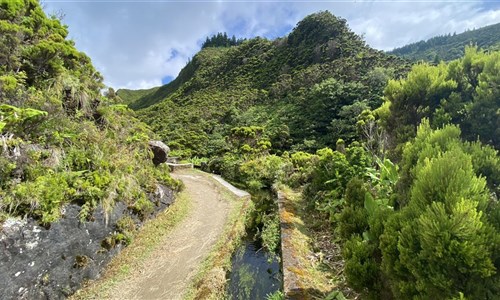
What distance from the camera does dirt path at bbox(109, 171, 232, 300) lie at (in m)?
6.04

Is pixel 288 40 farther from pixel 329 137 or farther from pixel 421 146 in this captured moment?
pixel 421 146

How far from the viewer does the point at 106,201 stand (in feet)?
23.8

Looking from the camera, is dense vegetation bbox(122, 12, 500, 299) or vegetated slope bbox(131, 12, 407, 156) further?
vegetated slope bbox(131, 12, 407, 156)

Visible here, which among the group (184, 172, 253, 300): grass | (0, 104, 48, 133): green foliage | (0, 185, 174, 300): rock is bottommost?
(184, 172, 253, 300): grass

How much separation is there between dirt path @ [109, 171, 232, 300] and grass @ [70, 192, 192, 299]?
19cm

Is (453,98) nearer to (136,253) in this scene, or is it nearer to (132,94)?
(136,253)

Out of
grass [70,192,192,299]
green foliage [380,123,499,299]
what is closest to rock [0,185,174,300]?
grass [70,192,192,299]

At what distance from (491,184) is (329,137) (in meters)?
23.4

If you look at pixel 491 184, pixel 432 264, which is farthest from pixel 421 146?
pixel 432 264

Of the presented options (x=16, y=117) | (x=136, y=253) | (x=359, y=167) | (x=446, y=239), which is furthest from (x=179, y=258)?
(x=446, y=239)

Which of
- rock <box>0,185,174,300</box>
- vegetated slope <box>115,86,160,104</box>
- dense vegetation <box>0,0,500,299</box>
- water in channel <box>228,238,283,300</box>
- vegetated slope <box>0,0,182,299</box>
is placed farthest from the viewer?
vegetated slope <box>115,86,160,104</box>

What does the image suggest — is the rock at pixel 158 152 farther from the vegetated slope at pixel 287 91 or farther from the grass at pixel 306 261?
the vegetated slope at pixel 287 91

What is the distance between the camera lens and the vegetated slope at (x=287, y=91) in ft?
93.9

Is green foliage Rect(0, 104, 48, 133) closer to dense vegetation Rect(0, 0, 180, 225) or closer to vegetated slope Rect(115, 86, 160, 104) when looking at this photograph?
dense vegetation Rect(0, 0, 180, 225)
